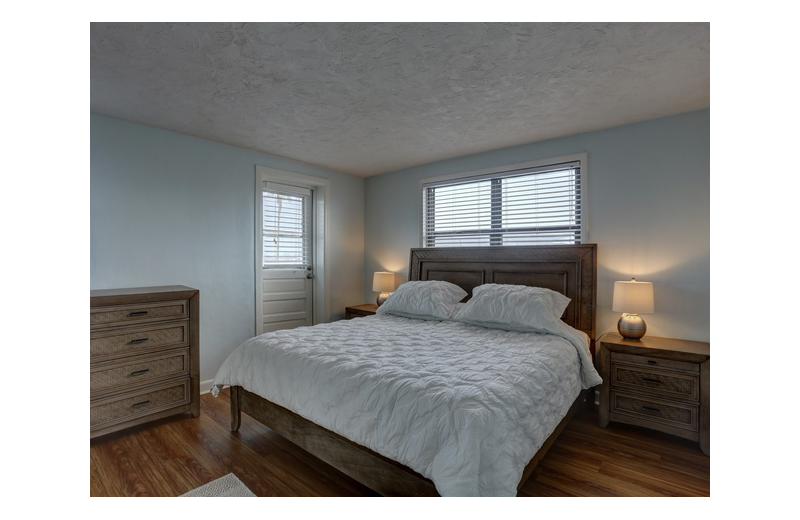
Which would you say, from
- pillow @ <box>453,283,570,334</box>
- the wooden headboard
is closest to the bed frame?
the wooden headboard

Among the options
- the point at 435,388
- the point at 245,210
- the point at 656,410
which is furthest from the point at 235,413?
the point at 656,410

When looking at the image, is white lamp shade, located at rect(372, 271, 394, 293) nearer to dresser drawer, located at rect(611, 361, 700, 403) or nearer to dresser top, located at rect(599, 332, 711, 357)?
dresser top, located at rect(599, 332, 711, 357)

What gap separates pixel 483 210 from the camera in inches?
147

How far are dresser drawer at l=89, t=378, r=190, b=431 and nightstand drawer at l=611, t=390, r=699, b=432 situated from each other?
312 cm

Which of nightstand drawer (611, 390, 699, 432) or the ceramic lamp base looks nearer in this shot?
nightstand drawer (611, 390, 699, 432)

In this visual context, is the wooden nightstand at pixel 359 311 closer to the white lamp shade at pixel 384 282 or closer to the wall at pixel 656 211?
the white lamp shade at pixel 384 282

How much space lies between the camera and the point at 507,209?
3.55 metres

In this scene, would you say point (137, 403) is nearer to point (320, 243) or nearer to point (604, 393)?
point (320, 243)

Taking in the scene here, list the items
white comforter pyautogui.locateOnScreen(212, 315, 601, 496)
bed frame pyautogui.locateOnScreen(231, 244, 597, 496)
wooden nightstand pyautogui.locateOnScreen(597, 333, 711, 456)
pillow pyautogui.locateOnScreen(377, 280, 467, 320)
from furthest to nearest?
1. pillow pyautogui.locateOnScreen(377, 280, 467, 320)
2. wooden nightstand pyautogui.locateOnScreen(597, 333, 711, 456)
3. bed frame pyautogui.locateOnScreen(231, 244, 597, 496)
4. white comforter pyautogui.locateOnScreen(212, 315, 601, 496)

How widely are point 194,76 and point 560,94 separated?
2.24m

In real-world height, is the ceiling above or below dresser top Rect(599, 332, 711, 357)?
above

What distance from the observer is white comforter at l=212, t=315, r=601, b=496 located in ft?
4.27

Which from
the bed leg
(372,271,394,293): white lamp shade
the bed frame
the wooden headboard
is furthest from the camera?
(372,271,394,293): white lamp shade
